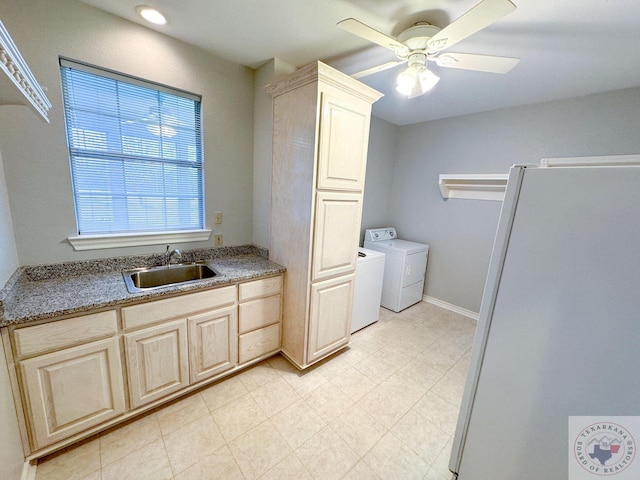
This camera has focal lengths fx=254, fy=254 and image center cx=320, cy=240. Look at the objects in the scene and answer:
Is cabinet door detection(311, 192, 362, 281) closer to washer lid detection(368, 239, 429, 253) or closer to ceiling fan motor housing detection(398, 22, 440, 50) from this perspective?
ceiling fan motor housing detection(398, 22, 440, 50)

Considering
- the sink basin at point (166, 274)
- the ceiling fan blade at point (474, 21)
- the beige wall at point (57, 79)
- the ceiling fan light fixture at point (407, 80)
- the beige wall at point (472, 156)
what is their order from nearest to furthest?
the ceiling fan blade at point (474, 21) → the beige wall at point (57, 79) → the ceiling fan light fixture at point (407, 80) → the sink basin at point (166, 274) → the beige wall at point (472, 156)

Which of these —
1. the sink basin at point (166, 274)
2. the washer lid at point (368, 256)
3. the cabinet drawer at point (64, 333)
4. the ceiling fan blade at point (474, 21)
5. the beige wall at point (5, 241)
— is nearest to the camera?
the ceiling fan blade at point (474, 21)

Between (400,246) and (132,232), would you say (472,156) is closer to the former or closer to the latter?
(400,246)

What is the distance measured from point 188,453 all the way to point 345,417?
97cm

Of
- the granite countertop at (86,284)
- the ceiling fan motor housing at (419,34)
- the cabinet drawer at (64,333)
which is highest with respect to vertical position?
the ceiling fan motor housing at (419,34)

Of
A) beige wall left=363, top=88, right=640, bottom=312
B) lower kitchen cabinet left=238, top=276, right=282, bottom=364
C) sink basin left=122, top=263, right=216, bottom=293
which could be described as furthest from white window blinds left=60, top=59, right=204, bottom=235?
beige wall left=363, top=88, right=640, bottom=312

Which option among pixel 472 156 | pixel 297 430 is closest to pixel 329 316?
pixel 297 430

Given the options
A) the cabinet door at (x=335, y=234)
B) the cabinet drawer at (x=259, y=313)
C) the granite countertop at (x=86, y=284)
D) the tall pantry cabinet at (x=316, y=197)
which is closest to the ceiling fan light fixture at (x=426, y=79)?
the tall pantry cabinet at (x=316, y=197)

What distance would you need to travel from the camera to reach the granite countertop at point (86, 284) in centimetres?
125

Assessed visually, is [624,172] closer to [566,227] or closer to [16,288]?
[566,227]

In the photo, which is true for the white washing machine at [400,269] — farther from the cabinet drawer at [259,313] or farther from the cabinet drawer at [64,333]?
the cabinet drawer at [64,333]

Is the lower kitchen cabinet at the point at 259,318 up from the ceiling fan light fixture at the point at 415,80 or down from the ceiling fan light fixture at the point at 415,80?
down

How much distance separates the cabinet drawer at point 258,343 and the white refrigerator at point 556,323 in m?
1.56

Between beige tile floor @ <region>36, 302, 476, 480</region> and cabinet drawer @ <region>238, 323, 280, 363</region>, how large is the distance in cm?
14
